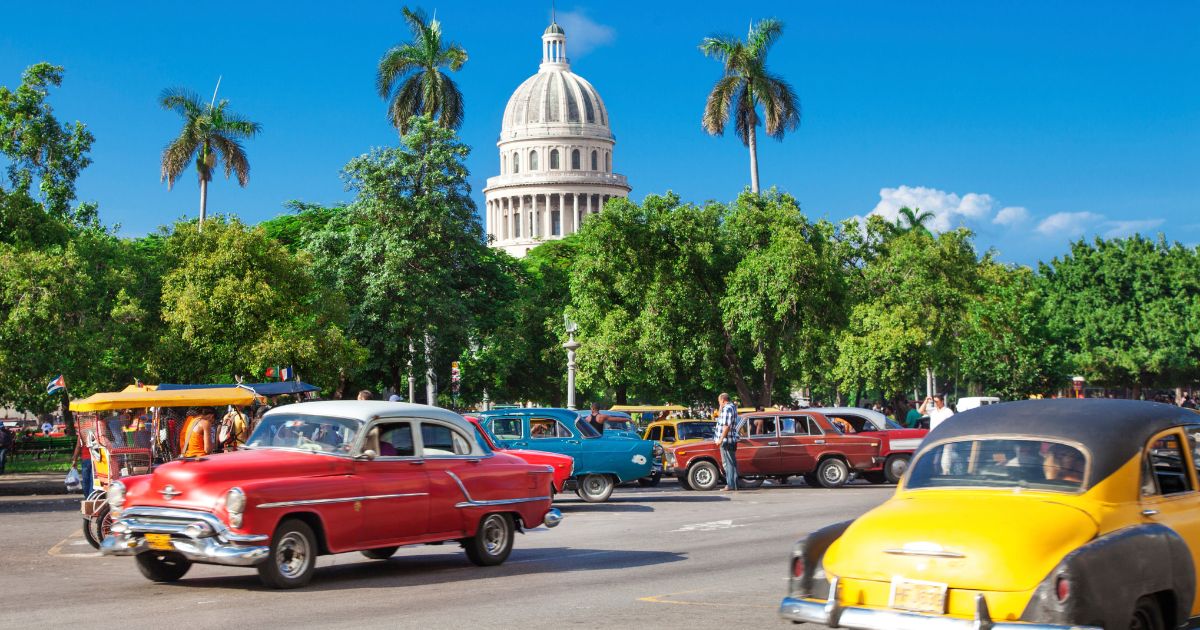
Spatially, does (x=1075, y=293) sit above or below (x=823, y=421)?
above

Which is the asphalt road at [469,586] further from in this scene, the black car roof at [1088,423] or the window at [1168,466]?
the window at [1168,466]

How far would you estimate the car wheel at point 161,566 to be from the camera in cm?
1280

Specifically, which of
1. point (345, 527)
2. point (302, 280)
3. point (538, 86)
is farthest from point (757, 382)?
point (538, 86)

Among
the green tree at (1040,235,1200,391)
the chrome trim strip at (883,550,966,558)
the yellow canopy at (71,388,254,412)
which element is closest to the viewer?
the chrome trim strip at (883,550,966,558)

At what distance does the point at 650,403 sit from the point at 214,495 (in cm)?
5292

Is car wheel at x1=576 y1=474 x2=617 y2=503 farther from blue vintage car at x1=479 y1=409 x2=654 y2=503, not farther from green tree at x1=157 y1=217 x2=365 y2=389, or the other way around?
green tree at x1=157 y1=217 x2=365 y2=389

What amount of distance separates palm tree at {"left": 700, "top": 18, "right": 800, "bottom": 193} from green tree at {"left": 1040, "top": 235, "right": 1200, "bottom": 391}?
1090 inches

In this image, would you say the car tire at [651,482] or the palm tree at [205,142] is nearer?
the car tire at [651,482]

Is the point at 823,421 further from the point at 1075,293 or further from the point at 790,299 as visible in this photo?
the point at 1075,293

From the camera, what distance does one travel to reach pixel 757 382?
177 feet

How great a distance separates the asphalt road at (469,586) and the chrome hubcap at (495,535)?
0.21 metres

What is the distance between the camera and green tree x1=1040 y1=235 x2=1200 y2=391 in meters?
73.1

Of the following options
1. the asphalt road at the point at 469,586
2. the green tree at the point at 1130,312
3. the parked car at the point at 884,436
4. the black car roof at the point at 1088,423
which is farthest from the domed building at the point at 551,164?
the black car roof at the point at 1088,423

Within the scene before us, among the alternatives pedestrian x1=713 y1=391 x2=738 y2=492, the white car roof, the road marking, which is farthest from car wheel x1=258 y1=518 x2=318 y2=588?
pedestrian x1=713 y1=391 x2=738 y2=492
